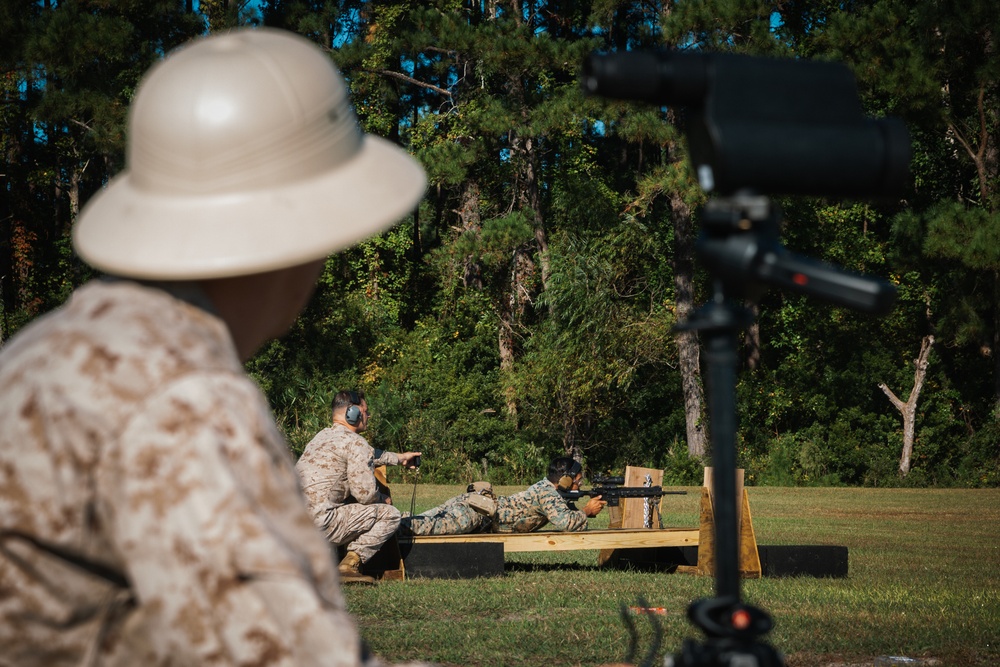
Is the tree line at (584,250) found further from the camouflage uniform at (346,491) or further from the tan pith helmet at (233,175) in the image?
the tan pith helmet at (233,175)

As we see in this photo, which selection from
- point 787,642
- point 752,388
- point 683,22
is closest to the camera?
point 787,642

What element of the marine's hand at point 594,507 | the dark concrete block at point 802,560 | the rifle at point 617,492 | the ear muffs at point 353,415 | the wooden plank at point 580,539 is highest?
the ear muffs at point 353,415

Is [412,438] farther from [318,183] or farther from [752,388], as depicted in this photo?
[318,183]

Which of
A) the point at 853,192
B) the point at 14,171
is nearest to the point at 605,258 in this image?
the point at 14,171

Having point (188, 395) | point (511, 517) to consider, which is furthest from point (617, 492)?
point (188, 395)

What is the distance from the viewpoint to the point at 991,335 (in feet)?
88.2

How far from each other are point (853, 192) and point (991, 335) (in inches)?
1077

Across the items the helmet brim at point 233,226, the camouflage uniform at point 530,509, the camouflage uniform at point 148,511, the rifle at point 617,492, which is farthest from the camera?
the rifle at point 617,492

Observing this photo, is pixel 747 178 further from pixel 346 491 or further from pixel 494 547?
pixel 494 547

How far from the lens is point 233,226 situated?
1430mm

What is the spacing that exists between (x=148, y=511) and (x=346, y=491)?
29.2 feet

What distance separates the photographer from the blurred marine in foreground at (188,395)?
3.99ft

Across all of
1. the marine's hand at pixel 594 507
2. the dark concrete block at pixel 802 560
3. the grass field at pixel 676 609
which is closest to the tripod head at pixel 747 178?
the grass field at pixel 676 609

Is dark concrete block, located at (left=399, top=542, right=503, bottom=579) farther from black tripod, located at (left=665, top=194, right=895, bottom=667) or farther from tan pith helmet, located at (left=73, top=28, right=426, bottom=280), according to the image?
tan pith helmet, located at (left=73, top=28, right=426, bottom=280)
